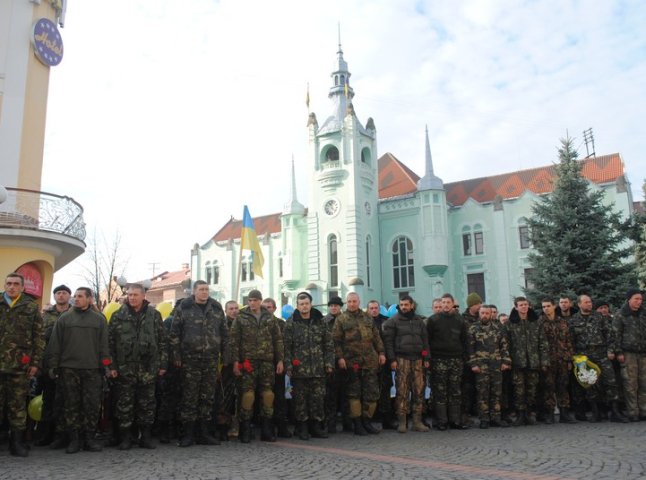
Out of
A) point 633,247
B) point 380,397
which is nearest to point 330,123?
point 633,247

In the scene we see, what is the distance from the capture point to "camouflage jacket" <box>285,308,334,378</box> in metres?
8.30

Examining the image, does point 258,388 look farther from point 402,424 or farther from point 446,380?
point 446,380

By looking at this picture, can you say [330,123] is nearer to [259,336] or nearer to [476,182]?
[476,182]

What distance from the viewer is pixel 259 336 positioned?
8.12 m

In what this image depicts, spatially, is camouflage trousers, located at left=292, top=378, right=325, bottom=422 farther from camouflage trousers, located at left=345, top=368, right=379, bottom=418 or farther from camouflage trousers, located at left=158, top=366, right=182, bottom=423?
camouflage trousers, located at left=158, top=366, right=182, bottom=423

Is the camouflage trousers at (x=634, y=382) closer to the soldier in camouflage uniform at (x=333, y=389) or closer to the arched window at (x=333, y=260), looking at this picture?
the soldier in camouflage uniform at (x=333, y=389)

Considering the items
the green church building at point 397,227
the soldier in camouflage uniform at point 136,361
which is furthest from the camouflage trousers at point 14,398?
the green church building at point 397,227

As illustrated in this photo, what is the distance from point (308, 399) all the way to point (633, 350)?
5445mm

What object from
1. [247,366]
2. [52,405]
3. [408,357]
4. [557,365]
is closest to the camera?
[52,405]

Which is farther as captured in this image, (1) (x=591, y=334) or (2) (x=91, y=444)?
(1) (x=591, y=334)

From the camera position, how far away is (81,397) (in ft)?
23.6

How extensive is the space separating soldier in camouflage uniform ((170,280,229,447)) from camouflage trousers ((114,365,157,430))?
0.39 meters

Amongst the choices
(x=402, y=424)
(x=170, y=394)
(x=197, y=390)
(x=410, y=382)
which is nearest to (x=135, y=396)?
(x=170, y=394)

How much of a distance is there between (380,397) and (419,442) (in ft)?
5.75
